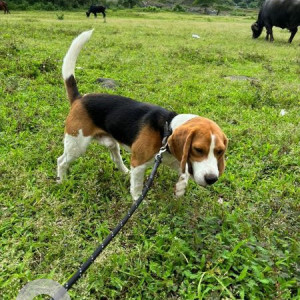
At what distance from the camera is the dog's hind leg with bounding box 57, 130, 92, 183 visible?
141 inches

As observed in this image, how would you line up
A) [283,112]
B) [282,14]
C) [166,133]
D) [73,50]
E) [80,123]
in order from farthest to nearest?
[282,14]
[283,112]
[73,50]
[80,123]
[166,133]

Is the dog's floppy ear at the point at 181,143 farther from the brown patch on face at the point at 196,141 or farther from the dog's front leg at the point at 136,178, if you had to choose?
the dog's front leg at the point at 136,178

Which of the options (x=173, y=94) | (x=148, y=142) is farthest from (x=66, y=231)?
(x=173, y=94)

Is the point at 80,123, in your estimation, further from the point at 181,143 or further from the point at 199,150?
the point at 199,150

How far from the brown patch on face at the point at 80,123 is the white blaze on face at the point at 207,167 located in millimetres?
1401

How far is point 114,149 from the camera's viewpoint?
3916 millimetres

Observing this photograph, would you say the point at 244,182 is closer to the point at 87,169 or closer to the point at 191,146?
the point at 191,146

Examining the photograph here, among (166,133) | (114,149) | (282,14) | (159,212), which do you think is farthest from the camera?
(282,14)

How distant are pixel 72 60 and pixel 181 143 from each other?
1925mm

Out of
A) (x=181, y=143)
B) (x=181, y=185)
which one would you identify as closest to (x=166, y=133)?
(x=181, y=143)

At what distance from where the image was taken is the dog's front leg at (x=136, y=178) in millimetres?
3307

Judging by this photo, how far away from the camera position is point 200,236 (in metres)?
2.92

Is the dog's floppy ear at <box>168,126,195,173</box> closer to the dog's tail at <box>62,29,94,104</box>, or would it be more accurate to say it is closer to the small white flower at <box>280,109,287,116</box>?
the dog's tail at <box>62,29,94,104</box>

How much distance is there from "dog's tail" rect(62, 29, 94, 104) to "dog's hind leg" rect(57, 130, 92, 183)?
58 centimetres
